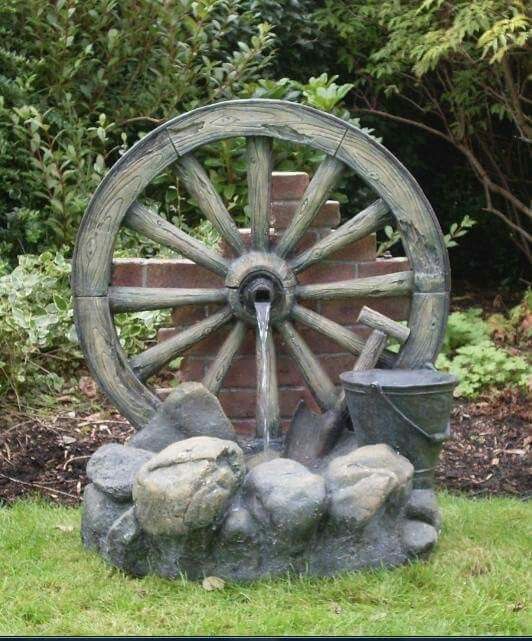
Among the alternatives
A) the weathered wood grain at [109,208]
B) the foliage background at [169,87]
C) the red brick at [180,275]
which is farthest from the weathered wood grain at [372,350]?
the foliage background at [169,87]

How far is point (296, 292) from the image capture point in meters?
4.02

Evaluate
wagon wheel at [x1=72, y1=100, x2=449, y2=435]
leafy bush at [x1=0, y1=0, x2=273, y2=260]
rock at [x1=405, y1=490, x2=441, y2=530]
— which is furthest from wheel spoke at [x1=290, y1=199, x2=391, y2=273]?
leafy bush at [x1=0, y1=0, x2=273, y2=260]

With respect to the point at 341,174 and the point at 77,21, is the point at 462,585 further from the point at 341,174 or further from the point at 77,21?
the point at 77,21

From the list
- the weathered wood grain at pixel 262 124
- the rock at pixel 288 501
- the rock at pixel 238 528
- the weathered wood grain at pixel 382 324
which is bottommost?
the rock at pixel 238 528

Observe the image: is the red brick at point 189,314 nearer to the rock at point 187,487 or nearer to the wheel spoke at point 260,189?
the wheel spoke at point 260,189

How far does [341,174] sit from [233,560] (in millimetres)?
1551

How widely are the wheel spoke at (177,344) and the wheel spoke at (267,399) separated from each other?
0.17 m

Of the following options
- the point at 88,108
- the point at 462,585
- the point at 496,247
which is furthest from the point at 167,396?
the point at 496,247

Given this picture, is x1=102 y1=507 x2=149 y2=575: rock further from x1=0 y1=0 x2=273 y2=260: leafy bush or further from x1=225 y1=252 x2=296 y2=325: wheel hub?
x1=0 y1=0 x2=273 y2=260: leafy bush

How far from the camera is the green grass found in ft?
9.72

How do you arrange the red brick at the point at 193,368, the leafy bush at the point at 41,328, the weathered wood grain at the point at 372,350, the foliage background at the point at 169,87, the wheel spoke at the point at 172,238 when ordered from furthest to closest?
the foliage background at the point at 169,87 → the leafy bush at the point at 41,328 → the red brick at the point at 193,368 → the wheel spoke at the point at 172,238 → the weathered wood grain at the point at 372,350

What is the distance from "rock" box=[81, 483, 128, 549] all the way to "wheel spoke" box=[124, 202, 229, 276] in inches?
39.1

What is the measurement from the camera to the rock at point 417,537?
3336 millimetres

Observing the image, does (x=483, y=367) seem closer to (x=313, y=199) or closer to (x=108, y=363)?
(x=313, y=199)
